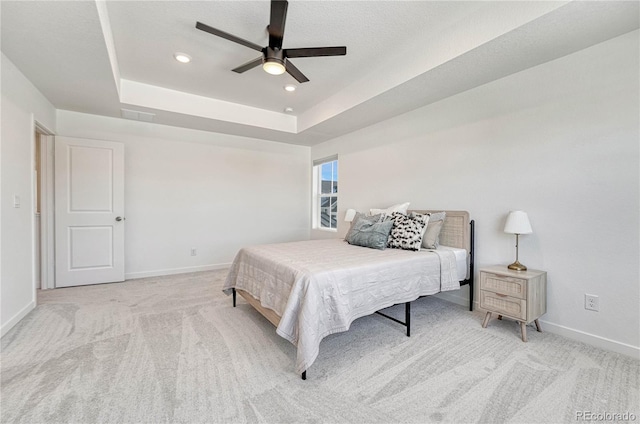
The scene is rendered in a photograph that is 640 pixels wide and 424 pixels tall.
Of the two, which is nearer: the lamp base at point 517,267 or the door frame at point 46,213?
the lamp base at point 517,267

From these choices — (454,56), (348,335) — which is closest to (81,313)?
(348,335)

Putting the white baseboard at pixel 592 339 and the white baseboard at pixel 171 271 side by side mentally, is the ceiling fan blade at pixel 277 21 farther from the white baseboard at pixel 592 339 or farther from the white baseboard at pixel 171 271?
the white baseboard at pixel 171 271

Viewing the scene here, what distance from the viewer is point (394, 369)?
192 centimetres

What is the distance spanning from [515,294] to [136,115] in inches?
194

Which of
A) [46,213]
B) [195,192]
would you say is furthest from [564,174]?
[46,213]

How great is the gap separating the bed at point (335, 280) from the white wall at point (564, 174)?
42 centimetres

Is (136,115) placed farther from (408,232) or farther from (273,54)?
(408,232)

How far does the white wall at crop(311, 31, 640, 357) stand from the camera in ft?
6.95

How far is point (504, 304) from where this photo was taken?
240cm

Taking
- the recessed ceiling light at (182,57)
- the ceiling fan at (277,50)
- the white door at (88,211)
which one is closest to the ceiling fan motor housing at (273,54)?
the ceiling fan at (277,50)

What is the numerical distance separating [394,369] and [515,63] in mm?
2773

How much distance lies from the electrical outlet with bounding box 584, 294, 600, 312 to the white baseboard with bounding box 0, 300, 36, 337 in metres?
4.85

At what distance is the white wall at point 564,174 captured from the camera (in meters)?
2.12

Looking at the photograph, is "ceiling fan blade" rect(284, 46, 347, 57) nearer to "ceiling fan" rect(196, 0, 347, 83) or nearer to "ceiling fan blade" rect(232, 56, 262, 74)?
"ceiling fan" rect(196, 0, 347, 83)
